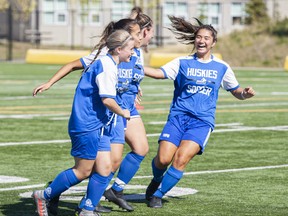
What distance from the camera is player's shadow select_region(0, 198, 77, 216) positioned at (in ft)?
30.8

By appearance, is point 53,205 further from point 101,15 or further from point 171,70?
point 101,15

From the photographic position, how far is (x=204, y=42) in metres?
10.3

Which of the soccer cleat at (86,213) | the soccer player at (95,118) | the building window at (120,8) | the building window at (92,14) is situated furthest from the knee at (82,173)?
the building window at (120,8)

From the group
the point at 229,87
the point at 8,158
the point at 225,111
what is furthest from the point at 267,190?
the point at 225,111

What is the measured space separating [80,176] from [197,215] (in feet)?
3.82

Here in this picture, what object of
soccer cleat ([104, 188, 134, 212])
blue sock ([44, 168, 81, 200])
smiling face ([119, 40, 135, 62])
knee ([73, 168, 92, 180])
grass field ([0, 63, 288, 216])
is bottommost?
grass field ([0, 63, 288, 216])

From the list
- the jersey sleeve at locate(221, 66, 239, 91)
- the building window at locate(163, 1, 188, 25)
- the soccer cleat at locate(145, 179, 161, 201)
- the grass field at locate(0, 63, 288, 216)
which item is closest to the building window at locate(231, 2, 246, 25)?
the building window at locate(163, 1, 188, 25)

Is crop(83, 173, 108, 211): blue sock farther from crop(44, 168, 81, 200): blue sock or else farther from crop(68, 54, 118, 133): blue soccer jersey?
crop(68, 54, 118, 133): blue soccer jersey

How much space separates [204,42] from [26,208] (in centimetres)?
238

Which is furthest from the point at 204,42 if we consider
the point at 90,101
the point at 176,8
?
the point at 176,8

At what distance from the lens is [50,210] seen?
9.26 m

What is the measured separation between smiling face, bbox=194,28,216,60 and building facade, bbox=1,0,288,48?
190 ft


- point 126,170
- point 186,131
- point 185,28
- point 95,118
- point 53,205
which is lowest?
point 53,205

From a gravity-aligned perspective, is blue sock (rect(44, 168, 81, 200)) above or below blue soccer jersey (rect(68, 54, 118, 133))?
below
